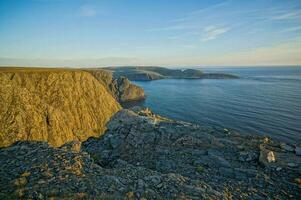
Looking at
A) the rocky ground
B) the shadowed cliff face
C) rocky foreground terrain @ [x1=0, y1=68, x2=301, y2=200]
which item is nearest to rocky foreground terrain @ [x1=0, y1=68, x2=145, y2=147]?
the shadowed cliff face

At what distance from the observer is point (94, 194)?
928 cm

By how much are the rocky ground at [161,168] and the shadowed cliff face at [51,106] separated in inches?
314

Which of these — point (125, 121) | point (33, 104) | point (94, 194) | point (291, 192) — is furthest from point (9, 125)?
point (291, 192)

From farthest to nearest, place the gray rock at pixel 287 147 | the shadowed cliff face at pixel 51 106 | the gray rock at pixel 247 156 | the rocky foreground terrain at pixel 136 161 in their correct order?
1. the shadowed cliff face at pixel 51 106
2. the gray rock at pixel 287 147
3. the gray rock at pixel 247 156
4. the rocky foreground terrain at pixel 136 161

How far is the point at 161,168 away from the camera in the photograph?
50.2 ft

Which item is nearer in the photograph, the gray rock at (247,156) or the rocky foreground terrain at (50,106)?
the gray rock at (247,156)

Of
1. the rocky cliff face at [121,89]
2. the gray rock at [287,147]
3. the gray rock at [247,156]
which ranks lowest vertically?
the rocky cliff face at [121,89]

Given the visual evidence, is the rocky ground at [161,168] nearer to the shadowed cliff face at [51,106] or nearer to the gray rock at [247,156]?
the gray rock at [247,156]

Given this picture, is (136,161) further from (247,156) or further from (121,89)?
(121,89)

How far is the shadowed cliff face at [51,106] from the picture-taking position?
78.6ft

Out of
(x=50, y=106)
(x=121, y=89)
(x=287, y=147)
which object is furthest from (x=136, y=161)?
(x=121, y=89)

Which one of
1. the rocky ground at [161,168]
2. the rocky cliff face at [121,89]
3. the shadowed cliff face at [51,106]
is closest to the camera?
the rocky ground at [161,168]

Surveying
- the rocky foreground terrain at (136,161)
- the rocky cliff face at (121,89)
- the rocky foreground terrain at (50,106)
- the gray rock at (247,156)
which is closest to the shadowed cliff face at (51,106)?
the rocky foreground terrain at (50,106)

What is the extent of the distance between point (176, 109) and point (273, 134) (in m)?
35.8
